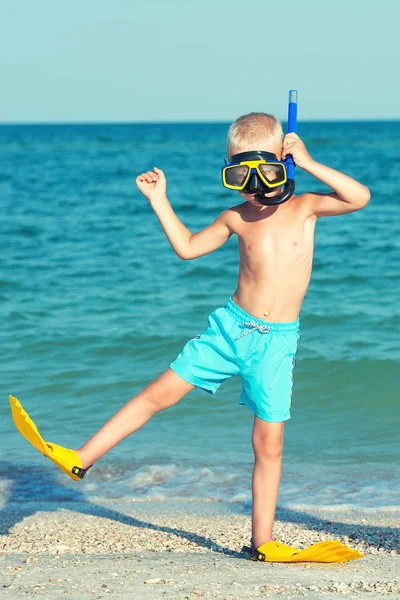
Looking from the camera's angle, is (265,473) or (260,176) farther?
(265,473)

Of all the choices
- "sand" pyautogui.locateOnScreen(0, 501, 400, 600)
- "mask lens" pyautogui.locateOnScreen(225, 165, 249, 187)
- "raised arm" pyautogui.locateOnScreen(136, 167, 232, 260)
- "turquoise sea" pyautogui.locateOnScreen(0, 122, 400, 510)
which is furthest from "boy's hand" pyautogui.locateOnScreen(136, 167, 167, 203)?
"turquoise sea" pyautogui.locateOnScreen(0, 122, 400, 510)

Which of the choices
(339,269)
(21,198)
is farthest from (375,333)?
(21,198)

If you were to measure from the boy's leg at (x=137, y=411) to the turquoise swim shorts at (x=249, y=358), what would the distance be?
0.05 m

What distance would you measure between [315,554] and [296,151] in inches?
59.7

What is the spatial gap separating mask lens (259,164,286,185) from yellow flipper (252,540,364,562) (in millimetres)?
1394

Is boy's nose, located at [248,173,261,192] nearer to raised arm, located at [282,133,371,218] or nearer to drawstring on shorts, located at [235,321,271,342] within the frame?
raised arm, located at [282,133,371,218]

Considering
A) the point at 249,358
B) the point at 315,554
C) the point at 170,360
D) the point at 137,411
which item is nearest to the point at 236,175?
the point at 249,358

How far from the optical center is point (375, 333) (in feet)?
27.0

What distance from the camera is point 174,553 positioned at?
363 centimetres

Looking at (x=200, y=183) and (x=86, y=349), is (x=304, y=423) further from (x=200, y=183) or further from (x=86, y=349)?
(x=200, y=183)

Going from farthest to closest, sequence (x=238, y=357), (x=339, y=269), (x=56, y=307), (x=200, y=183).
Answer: (x=200, y=183) < (x=339, y=269) < (x=56, y=307) < (x=238, y=357)

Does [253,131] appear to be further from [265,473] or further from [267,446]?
[265,473]

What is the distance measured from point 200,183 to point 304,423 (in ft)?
67.5

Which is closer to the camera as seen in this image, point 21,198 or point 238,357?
point 238,357
